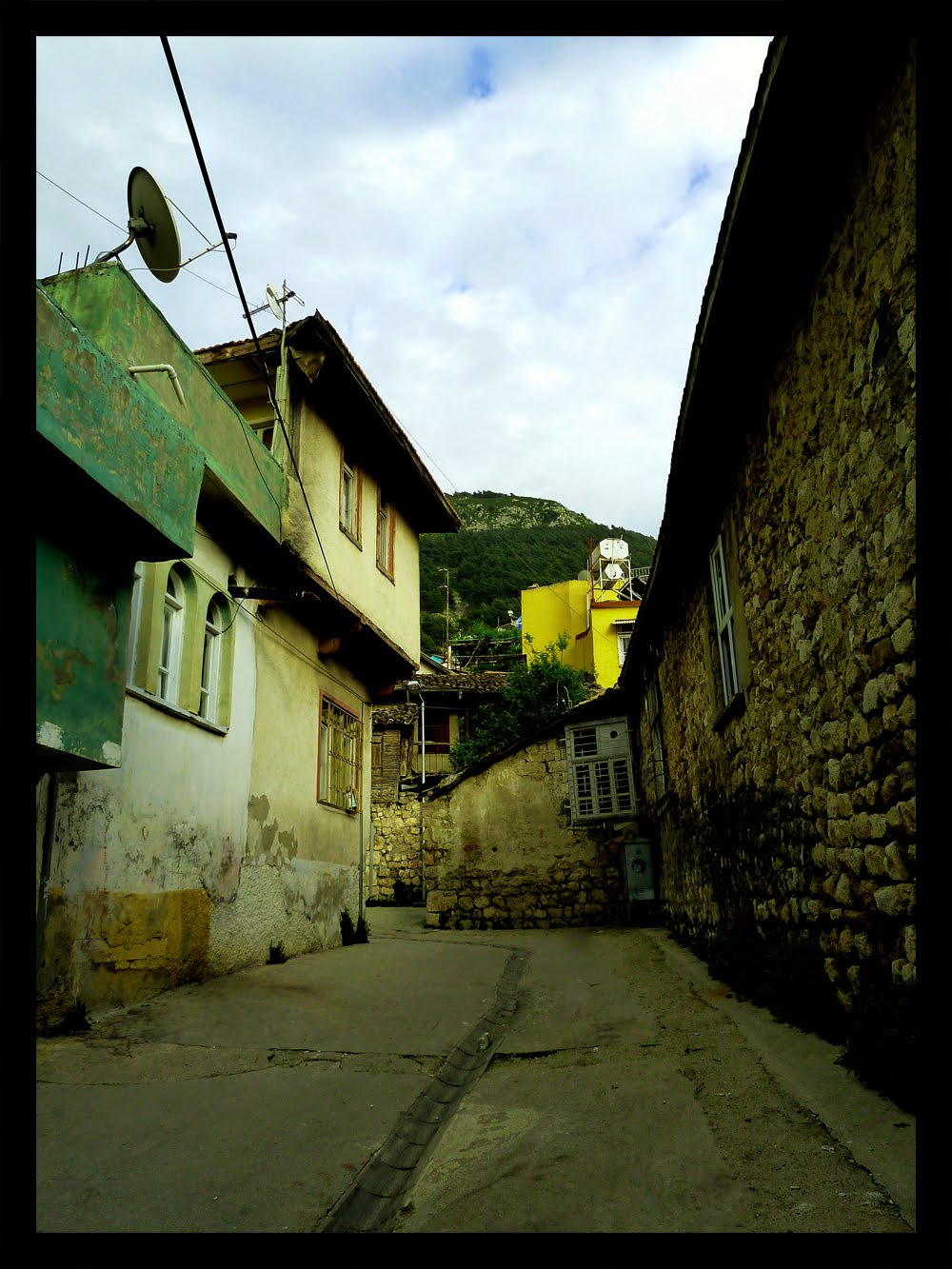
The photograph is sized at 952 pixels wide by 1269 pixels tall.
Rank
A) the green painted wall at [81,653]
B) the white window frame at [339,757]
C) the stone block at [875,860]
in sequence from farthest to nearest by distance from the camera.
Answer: the white window frame at [339,757], the green painted wall at [81,653], the stone block at [875,860]

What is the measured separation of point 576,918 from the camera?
15641 millimetres

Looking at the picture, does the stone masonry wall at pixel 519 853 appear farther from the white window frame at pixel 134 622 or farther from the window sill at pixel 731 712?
the white window frame at pixel 134 622

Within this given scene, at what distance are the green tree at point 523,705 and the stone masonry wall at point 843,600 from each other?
62.2 ft

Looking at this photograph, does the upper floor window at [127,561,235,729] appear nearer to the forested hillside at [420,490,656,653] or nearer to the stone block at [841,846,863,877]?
the stone block at [841,846,863,877]

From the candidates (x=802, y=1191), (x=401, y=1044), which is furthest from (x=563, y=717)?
(x=802, y=1191)

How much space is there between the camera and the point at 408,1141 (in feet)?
13.2

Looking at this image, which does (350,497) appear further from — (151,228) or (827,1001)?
(827,1001)

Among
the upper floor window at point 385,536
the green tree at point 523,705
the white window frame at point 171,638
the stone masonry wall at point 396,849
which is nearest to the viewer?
the white window frame at point 171,638

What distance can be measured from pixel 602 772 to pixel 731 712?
9901mm

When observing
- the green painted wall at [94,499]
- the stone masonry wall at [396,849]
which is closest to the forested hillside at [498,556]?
the stone masonry wall at [396,849]

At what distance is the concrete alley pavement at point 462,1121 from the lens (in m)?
2.86

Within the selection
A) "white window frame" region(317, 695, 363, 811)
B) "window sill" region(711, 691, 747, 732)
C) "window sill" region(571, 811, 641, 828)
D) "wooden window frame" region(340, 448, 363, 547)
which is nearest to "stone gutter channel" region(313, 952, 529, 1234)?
"window sill" region(711, 691, 747, 732)

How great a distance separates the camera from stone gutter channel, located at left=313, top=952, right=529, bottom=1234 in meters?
3.10

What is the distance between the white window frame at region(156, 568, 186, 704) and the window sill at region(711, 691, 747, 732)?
187 inches
